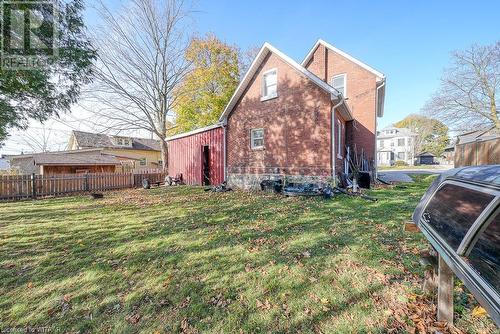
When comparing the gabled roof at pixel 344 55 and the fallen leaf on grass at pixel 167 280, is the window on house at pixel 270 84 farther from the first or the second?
the fallen leaf on grass at pixel 167 280

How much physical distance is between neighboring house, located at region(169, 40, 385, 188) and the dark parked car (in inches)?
315

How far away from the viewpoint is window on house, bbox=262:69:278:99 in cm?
1145

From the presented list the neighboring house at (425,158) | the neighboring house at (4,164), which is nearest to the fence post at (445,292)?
the neighboring house at (4,164)

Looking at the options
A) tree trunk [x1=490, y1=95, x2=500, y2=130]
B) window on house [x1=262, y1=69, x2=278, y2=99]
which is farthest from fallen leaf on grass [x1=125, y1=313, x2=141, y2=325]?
tree trunk [x1=490, y1=95, x2=500, y2=130]

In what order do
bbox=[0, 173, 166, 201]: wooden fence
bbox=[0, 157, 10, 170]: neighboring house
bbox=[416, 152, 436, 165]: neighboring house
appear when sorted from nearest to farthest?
bbox=[0, 173, 166, 201]: wooden fence
bbox=[0, 157, 10, 170]: neighboring house
bbox=[416, 152, 436, 165]: neighboring house

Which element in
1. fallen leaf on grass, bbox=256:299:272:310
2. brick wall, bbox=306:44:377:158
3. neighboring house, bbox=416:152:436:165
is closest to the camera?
fallen leaf on grass, bbox=256:299:272:310

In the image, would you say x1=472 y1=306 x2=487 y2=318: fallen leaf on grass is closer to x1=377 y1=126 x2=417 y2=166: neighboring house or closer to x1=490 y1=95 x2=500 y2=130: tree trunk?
x1=490 y1=95 x2=500 y2=130: tree trunk

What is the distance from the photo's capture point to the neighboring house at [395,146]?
54.2m

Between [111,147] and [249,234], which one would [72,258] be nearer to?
[249,234]

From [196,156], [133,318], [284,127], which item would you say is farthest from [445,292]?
[196,156]

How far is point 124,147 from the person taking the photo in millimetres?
32500

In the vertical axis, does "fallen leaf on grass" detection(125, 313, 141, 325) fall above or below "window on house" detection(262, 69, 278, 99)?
below

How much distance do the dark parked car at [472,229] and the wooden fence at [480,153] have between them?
1380 centimetres

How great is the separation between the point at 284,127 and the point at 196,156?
6844 mm
